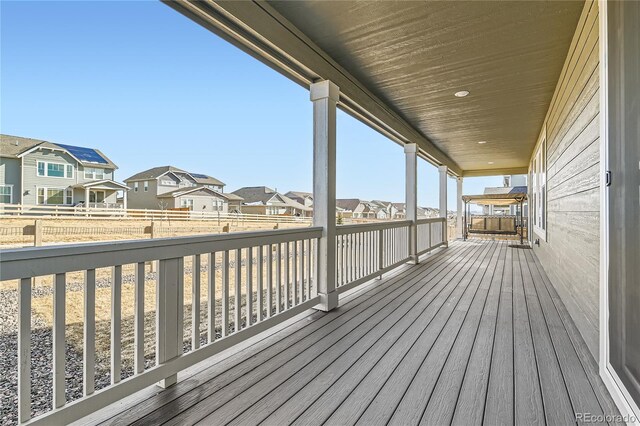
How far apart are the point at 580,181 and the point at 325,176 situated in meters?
2.05

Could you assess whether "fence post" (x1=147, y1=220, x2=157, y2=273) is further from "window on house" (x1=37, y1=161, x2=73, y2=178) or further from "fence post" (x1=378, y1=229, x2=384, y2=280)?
"fence post" (x1=378, y1=229, x2=384, y2=280)

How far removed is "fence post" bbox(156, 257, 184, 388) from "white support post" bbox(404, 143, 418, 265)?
4620 millimetres

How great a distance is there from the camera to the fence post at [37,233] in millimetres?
1237

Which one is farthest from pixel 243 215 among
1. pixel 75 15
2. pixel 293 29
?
pixel 293 29

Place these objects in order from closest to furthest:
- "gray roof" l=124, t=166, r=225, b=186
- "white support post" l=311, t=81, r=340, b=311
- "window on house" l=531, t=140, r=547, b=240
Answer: "gray roof" l=124, t=166, r=225, b=186, "white support post" l=311, t=81, r=340, b=311, "window on house" l=531, t=140, r=547, b=240

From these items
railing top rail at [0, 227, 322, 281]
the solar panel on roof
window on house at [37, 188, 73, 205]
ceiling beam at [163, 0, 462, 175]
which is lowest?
railing top rail at [0, 227, 322, 281]

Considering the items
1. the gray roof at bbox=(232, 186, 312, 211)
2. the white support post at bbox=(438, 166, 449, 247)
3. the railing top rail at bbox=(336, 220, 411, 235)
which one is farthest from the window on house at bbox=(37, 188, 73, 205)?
the white support post at bbox=(438, 166, 449, 247)

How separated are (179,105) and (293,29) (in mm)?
1392

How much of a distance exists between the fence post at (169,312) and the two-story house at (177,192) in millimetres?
323

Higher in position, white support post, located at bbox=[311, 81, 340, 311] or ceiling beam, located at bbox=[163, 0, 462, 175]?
ceiling beam, located at bbox=[163, 0, 462, 175]

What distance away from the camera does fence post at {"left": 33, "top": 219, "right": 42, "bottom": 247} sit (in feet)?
4.06

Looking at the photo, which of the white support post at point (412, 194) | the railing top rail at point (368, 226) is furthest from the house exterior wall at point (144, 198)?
the white support post at point (412, 194)

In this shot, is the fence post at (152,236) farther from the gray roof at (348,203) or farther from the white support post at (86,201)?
the gray roof at (348,203)

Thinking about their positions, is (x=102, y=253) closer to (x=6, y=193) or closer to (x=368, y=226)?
(x=6, y=193)
